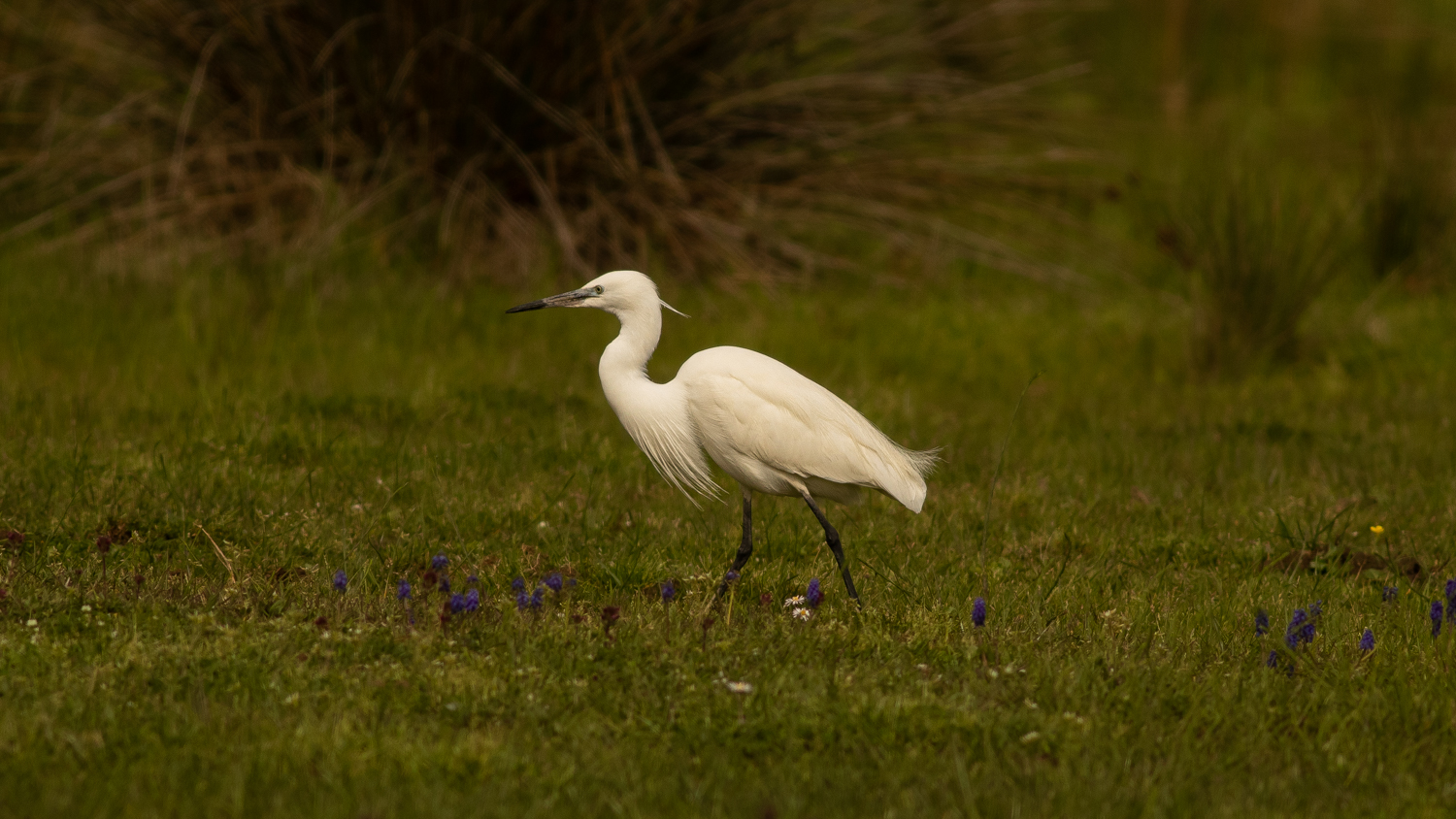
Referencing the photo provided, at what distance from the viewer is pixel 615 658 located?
3.67 metres

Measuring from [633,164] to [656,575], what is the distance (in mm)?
4438

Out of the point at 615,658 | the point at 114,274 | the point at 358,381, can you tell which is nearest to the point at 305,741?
the point at 615,658

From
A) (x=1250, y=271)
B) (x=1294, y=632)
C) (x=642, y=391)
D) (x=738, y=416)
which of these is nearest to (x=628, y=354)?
(x=642, y=391)

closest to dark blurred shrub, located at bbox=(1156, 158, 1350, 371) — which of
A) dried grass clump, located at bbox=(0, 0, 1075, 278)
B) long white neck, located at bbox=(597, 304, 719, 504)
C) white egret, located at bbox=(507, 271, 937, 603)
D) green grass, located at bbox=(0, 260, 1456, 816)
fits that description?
green grass, located at bbox=(0, 260, 1456, 816)

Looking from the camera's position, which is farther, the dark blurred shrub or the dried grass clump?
the dried grass clump

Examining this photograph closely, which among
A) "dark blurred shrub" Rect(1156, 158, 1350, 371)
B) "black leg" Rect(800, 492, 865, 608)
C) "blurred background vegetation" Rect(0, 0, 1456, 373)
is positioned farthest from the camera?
"blurred background vegetation" Rect(0, 0, 1456, 373)

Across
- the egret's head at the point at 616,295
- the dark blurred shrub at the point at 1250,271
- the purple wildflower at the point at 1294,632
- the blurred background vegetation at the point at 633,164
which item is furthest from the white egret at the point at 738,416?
the dark blurred shrub at the point at 1250,271

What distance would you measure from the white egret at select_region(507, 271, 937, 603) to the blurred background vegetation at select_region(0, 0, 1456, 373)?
345 cm

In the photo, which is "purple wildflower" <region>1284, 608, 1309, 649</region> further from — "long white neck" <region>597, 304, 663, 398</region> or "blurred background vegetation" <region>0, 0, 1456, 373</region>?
"blurred background vegetation" <region>0, 0, 1456, 373</region>

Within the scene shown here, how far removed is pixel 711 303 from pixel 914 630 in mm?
4616

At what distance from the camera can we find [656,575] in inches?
177

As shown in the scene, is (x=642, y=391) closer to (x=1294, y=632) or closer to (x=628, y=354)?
(x=628, y=354)

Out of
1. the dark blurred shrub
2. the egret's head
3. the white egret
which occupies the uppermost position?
the egret's head

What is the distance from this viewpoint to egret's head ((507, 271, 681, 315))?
467cm
